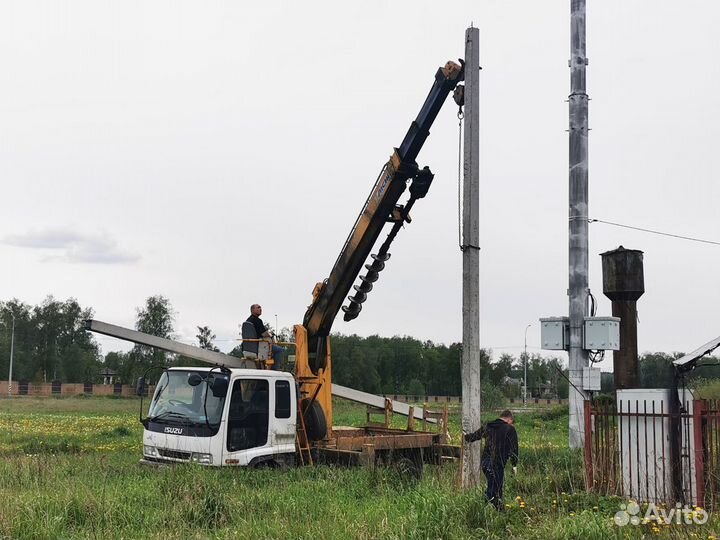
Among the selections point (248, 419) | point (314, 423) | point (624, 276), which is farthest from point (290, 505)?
point (624, 276)

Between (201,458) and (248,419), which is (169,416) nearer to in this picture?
(201,458)

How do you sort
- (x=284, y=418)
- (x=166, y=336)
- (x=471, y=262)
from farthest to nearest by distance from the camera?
(x=166, y=336)
(x=284, y=418)
(x=471, y=262)

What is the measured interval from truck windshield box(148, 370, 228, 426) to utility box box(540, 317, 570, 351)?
6.63 meters

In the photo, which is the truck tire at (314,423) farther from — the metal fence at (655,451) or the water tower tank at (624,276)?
the water tower tank at (624,276)

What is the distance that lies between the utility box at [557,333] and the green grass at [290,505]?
284 cm

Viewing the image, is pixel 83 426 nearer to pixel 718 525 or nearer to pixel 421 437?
pixel 421 437

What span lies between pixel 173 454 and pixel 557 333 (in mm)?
7611

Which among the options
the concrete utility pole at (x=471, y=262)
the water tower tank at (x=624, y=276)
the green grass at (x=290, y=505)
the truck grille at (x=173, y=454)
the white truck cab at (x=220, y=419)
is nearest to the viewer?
the green grass at (x=290, y=505)

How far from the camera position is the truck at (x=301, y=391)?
11727 mm

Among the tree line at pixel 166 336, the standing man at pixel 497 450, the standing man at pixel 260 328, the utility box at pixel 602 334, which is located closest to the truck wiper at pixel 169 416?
the standing man at pixel 260 328

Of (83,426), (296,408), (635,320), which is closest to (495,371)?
(83,426)

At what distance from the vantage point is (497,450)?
9.71m

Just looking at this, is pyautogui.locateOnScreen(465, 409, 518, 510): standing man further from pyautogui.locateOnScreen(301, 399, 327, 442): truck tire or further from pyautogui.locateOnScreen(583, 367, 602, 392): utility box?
pyautogui.locateOnScreen(583, 367, 602, 392): utility box

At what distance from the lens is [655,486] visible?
10.1 m
